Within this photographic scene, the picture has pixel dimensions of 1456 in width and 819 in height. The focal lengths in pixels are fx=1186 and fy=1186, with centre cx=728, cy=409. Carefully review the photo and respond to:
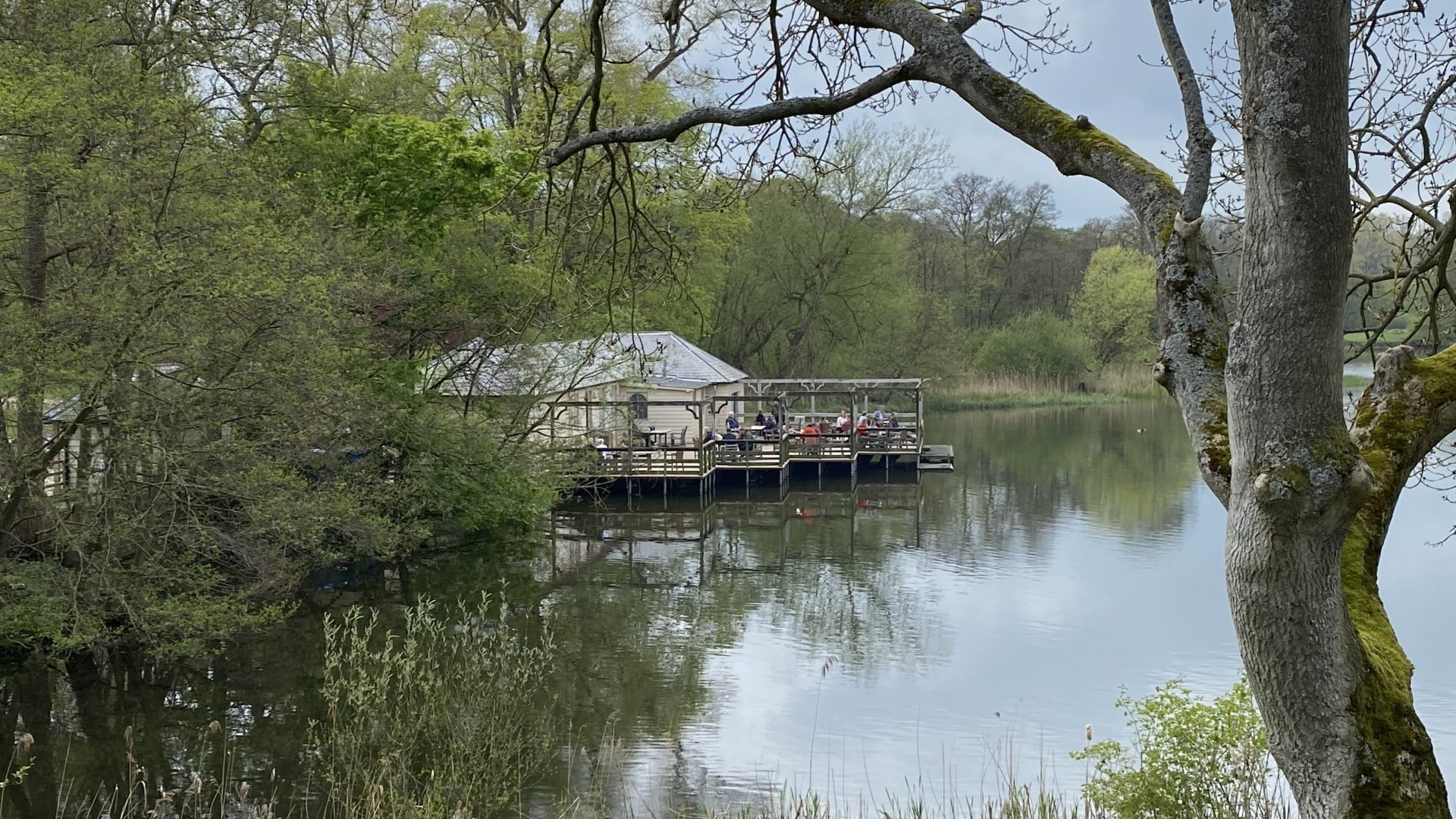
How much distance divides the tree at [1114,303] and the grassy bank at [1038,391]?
1387 mm

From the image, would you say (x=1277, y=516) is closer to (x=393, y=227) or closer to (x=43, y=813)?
(x=43, y=813)

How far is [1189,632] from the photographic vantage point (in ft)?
45.7

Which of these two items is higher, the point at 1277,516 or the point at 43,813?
the point at 1277,516

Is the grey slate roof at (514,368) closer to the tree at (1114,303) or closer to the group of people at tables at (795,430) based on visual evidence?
the group of people at tables at (795,430)

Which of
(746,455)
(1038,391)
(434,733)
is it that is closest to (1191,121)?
(434,733)

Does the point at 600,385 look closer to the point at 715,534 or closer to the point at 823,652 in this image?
the point at 715,534

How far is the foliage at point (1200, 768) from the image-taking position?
18.1 ft

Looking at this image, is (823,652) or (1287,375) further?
(823,652)

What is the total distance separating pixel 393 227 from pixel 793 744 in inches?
361

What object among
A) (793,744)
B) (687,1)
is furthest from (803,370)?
(687,1)

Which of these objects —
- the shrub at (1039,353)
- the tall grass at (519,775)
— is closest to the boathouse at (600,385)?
the tall grass at (519,775)

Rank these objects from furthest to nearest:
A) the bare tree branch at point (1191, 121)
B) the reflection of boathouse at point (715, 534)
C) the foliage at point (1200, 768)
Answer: the reflection of boathouse at point (715, 534)
the foliage at point (1200, 768)
the bare tree branch at point (1191, 121)

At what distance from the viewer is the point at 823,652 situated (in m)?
13.4

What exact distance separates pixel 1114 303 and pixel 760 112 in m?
50.1
